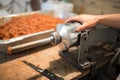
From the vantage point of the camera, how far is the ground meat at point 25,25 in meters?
1.06

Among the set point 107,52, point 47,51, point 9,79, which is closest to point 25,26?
point 47,51

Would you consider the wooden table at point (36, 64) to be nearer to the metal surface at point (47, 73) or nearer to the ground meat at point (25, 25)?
the metal surface at point (47, 73)

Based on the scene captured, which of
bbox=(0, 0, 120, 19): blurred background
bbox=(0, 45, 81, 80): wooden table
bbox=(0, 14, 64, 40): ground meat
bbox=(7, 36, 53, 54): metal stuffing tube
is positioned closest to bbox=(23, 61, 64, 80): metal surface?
bbox=(0, 45, 81, 80): wooden table

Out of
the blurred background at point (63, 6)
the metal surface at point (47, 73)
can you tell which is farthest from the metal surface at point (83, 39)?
the blurred background at point (63, 6)

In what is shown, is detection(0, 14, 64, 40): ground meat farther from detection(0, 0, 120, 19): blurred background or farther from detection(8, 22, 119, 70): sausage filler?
detection(0, 0, 120, 19): blurred background

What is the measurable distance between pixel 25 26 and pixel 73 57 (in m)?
0.50

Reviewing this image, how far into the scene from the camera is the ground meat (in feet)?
3.49

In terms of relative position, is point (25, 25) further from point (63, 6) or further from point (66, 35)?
point (63, 6)

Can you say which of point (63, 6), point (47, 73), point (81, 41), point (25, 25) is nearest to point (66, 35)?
point (81, 41)

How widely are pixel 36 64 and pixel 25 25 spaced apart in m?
0.44

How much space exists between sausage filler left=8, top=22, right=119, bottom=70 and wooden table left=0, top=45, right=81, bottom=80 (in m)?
0.05

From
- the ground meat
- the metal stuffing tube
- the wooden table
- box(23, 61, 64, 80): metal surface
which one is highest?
the ground meat

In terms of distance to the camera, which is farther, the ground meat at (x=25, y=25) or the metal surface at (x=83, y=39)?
the ground meat at (x=25, y=25)

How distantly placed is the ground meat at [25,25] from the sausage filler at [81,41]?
0.64 ft
